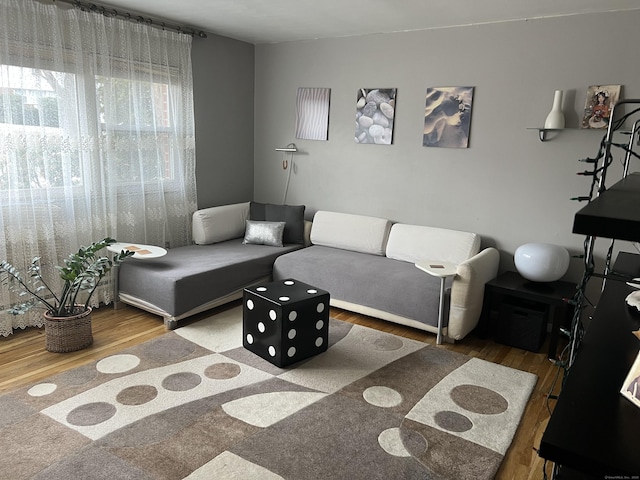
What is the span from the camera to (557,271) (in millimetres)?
3582

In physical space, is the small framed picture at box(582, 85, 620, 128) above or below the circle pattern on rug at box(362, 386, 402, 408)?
above

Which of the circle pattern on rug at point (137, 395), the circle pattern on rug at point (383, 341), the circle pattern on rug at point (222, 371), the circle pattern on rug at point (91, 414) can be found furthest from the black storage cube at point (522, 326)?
the circle pattern on rug at point (91, 414)

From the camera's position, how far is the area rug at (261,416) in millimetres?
2189

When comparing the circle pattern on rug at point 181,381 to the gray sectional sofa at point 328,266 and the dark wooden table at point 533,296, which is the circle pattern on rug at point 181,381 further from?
the dark wooden table at point 533,296

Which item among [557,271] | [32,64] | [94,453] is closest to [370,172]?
[557,271]

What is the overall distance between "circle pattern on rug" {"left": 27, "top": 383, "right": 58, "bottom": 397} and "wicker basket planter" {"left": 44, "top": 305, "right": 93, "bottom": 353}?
0.43 meters

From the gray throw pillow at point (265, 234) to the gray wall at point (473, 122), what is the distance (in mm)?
599

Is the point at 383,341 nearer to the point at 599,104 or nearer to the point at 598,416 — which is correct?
the point at 599,104

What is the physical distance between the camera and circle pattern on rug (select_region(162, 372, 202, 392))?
2.81 metres

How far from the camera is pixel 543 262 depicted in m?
3.58

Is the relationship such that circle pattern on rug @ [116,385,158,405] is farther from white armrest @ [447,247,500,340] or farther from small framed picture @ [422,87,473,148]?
small framed picture @ [422,87,473,148]

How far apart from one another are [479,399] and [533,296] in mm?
1037

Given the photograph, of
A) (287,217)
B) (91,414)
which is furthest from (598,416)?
(287,217)

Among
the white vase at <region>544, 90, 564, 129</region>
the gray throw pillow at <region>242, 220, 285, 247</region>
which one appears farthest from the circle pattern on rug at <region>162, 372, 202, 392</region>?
the white vase at <region>544, 90, 564, 129</region>
